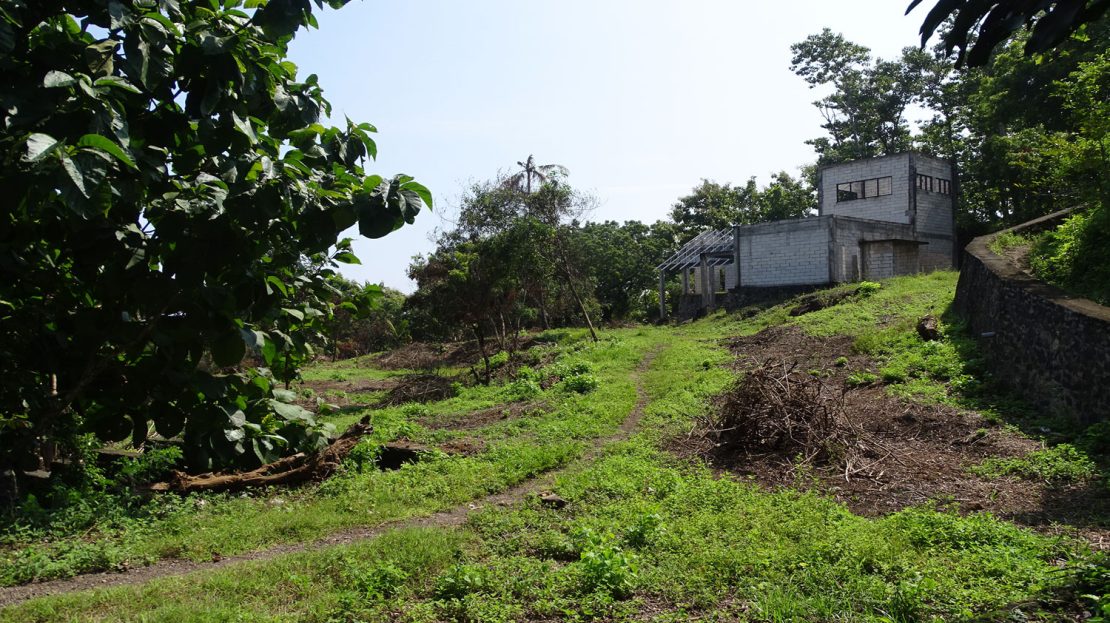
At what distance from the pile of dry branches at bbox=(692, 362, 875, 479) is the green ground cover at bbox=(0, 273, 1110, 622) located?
0.80 metres

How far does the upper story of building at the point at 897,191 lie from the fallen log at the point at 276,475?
1080 inches

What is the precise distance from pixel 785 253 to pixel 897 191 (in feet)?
22.7

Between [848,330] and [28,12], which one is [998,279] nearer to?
[848,330]

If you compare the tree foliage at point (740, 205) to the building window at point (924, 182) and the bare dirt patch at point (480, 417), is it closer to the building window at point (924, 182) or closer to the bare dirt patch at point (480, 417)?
the building window at point (924, 182)

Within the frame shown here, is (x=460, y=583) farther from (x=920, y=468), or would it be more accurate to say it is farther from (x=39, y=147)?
(x=920, y=468)

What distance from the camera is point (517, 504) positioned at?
686cm

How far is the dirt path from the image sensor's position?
16.4 feet

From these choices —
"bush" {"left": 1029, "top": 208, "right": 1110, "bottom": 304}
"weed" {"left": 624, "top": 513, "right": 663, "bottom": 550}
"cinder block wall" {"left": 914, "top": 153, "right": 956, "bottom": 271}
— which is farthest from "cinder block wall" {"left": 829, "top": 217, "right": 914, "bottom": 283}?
"weed" {"left": 624, "top": 513, "right": 663, "bottom": 550}

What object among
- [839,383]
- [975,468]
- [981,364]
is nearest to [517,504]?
[975,468]

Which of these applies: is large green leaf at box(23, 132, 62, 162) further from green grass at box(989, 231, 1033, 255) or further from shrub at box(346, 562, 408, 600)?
green grass at box(989, 231, 1033, 255)

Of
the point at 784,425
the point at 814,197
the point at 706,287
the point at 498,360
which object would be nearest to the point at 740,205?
the point at 814,197

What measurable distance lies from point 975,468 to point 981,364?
4.17 metres

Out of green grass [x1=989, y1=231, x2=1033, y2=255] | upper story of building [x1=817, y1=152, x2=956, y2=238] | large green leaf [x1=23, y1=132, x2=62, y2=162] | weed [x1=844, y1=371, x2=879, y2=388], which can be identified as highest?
upper story of building [x1=817, y1=152, x2=956, y2=238]

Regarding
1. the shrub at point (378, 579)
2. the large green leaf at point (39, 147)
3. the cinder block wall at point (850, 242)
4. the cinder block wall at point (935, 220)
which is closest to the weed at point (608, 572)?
the shrub at point (378, 579)
